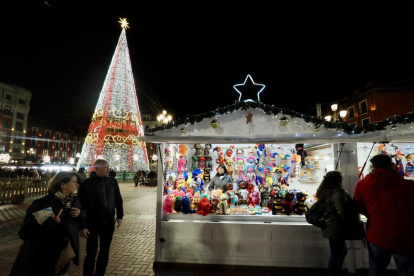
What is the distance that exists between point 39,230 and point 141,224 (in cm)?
570

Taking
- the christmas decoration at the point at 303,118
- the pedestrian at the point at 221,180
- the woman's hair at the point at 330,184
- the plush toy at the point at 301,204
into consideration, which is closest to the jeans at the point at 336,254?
the woman's hair at the point at 330,184

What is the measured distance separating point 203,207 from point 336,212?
7.91 ft

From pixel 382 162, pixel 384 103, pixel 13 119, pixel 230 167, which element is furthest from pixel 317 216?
pixel 13 119

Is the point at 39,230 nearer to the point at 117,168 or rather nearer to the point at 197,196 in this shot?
the point at 197,196

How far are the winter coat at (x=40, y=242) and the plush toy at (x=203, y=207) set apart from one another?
2.63 metres

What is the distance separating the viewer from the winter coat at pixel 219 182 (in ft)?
19.0

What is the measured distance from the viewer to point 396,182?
2.57 m

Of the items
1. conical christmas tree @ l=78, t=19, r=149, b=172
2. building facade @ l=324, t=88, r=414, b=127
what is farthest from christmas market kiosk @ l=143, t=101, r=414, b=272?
building facade @ l=324, t=88, r=414, b=127

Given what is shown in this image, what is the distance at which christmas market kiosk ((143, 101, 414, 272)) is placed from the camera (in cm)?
438

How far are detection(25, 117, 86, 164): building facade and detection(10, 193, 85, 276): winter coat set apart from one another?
1949 inches

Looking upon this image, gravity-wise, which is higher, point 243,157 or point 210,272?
point 243,157

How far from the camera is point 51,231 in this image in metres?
2.36

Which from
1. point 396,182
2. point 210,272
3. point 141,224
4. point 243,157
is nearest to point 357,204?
point 396,182

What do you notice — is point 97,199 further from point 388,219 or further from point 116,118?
point 116,118
